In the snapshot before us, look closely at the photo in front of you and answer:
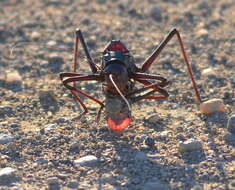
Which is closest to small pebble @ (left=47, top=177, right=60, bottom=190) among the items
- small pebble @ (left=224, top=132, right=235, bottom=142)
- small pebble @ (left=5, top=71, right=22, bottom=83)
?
small pebble @ (left=224, top=132, right=235, bottom=142)

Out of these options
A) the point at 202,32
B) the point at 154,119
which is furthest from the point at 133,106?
the point at 202,32

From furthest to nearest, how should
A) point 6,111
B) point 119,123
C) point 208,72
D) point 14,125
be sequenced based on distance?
Result: point 208,72, point 6,111, point 14,125, point 119,123

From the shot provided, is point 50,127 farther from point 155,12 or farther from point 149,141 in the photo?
point 155,12

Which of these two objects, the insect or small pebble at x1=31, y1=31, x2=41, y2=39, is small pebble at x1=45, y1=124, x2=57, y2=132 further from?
small pebble at x1=31, y1=31, x2=41, y2=39

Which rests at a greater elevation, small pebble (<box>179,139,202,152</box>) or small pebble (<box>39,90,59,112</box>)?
small pebble (<box>39,90,59,112</box>)

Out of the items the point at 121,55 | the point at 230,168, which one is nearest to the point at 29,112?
the point at 121,55

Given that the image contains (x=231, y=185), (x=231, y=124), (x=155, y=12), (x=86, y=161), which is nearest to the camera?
(x=231, y=185)
